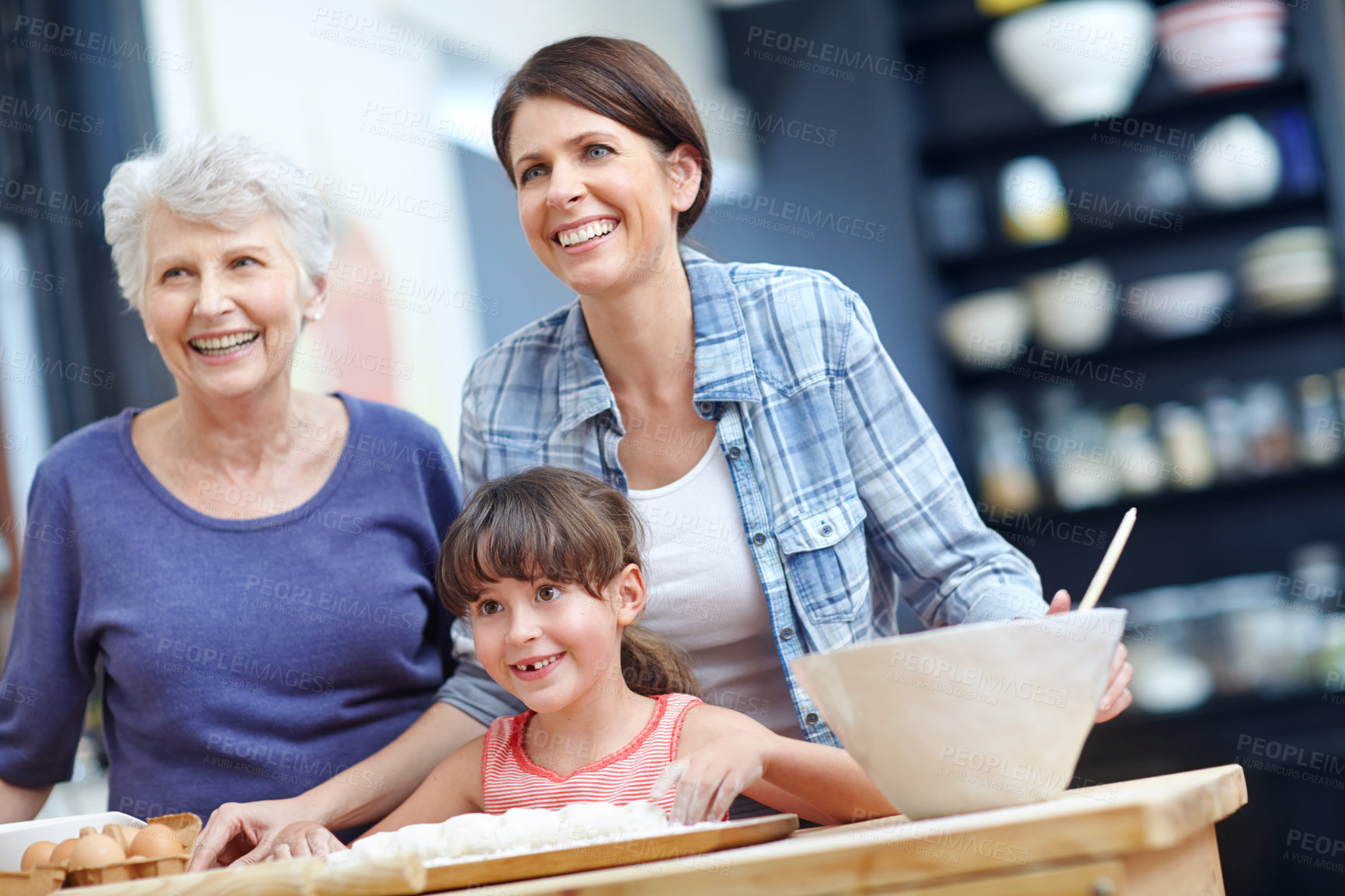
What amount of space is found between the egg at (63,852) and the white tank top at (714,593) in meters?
0.66

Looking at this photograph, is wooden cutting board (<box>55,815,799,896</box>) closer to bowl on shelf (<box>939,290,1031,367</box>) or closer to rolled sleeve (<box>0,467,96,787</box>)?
rolled sleeve (<box>0,467,96,787</box>)

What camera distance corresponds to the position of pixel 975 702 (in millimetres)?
851

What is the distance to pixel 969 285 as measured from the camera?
12.4ft

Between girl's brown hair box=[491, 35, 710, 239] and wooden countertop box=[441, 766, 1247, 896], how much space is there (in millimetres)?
883

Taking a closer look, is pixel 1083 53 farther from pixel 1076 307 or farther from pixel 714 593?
pixel 714 593

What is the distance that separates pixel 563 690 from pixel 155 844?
382 mm

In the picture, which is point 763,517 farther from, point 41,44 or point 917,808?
point 41,44

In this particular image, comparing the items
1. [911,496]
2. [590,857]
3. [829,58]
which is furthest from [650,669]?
[829,58]

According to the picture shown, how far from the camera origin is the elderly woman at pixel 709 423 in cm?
139

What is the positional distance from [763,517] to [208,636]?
2.24ft

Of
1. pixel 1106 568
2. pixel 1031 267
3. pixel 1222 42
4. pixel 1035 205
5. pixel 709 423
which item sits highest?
pixel 1222 42

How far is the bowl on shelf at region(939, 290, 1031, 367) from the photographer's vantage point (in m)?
3.61

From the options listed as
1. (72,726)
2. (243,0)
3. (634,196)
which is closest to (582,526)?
(634,196)

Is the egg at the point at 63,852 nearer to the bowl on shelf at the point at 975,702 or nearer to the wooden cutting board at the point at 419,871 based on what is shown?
the wooden cutting board at the point at 419,871
